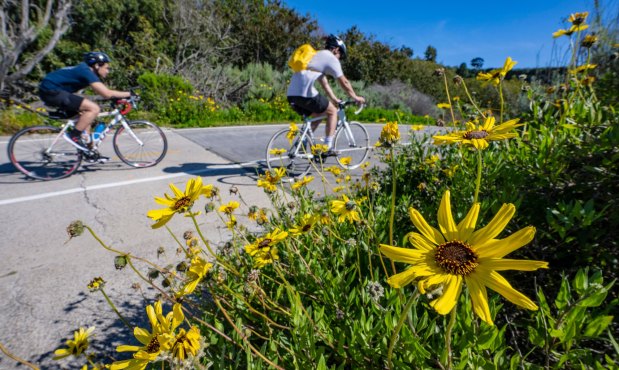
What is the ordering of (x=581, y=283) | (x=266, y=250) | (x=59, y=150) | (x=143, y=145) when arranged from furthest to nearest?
1. (x=143, y=145)
2. (x=59, y=150)
3. (x=266, y=250)
4. (x=581, y=283)

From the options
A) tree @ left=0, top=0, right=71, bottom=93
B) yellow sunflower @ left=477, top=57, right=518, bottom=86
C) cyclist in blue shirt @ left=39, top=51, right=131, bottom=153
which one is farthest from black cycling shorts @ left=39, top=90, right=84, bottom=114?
tree @ left=0, top=0, right=71, bottom=93

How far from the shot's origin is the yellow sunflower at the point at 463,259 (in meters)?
0.59

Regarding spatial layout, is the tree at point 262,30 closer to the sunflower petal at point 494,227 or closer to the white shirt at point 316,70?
the white shirt at point 316,70

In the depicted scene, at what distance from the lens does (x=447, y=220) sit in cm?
71

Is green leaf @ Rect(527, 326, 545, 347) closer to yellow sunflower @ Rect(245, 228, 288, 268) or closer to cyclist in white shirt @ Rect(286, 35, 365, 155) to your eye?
yellow sunflower @ Rect(245, 228, 288, 268)

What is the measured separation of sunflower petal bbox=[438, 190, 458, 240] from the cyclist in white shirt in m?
3.53

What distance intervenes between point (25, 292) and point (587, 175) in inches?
126

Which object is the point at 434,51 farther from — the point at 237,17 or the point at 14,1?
the point at 14,1

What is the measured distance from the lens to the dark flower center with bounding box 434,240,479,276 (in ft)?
2.12

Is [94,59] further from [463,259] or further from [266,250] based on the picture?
[463,259]

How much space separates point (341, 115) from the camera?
4.76m

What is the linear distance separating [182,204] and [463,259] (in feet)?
2.95

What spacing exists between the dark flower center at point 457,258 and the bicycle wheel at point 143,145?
4.83 meters

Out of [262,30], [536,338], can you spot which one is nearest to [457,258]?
[536,338]
